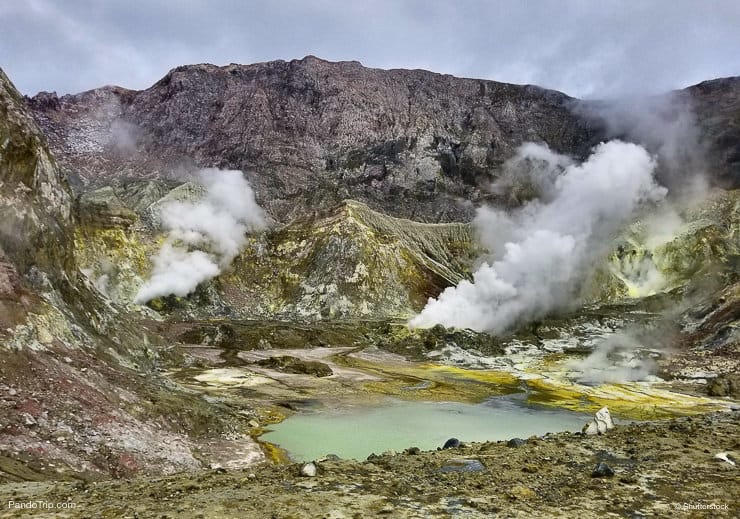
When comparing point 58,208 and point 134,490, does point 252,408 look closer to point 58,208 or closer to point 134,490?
point 58,208

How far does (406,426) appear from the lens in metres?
28.0

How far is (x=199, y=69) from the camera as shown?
186375 mm

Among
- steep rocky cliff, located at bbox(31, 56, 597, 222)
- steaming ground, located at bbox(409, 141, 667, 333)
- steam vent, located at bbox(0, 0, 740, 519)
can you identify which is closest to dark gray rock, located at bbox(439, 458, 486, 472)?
steam vent, located at bbox(0, 0, 740, 519)

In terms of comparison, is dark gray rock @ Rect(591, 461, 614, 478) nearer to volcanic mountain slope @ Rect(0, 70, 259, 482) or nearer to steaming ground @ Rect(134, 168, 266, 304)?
volcanic mountain slope @ Rect(0, 70, 259, 482)

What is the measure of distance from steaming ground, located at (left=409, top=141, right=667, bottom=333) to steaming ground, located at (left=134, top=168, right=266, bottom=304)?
4471cm

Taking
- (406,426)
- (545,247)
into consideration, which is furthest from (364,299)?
(406,426)

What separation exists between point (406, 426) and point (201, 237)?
9487cm

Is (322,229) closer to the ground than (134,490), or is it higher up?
higher up

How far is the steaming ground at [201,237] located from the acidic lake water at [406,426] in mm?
73659

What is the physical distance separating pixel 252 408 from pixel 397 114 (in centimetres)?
16111

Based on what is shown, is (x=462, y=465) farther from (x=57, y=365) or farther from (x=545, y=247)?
(x=545, y=247)

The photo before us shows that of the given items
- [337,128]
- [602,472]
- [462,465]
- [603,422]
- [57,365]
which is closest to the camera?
[602,472]

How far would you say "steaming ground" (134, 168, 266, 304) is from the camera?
9988 centimetres

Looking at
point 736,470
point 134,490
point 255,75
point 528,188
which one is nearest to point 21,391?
point 134,490
